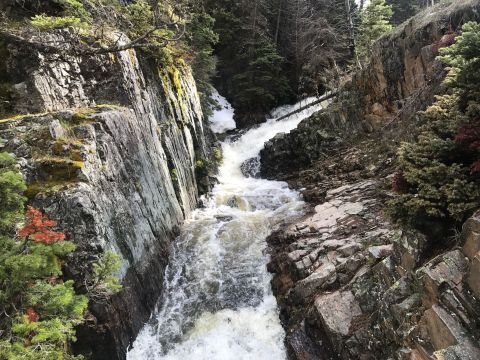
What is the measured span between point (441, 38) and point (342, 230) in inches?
325

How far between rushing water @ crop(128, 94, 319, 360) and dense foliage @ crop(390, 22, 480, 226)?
175 inches

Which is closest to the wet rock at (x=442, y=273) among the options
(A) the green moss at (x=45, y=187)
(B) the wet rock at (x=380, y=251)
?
(B) the wet rock at (x=380, y=251)

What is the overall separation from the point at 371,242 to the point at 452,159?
3.23 m

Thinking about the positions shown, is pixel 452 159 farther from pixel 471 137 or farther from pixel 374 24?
pixel 374 24

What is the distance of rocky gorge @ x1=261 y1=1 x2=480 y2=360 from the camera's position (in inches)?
183

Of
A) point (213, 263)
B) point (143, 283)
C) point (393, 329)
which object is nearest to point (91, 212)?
point (143, 283)

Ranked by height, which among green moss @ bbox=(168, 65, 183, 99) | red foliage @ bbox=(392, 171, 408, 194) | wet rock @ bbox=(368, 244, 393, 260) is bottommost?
wet rock @ bbox=(368, 244, 393, 260)

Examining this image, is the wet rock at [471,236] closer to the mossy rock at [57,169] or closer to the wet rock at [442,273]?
the wet rock at [442,273]

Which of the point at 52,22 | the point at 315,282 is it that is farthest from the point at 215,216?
the point at 52,22

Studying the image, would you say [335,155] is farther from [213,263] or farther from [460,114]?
[460,114]

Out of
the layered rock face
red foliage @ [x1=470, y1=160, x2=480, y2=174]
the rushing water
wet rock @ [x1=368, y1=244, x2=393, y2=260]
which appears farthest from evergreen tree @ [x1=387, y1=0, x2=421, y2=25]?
red foliage @ [x1=470, y1=160, x2=480, y2=174]

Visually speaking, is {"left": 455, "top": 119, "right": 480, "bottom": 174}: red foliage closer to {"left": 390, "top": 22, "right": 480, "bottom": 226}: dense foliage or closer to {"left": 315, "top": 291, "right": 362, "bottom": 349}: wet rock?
{"left": 390, "top": 22, "right": 480, "bottom": 226}: dense foliage

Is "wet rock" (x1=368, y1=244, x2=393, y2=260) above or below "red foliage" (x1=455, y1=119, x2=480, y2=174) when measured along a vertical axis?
below

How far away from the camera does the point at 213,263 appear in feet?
34.2
